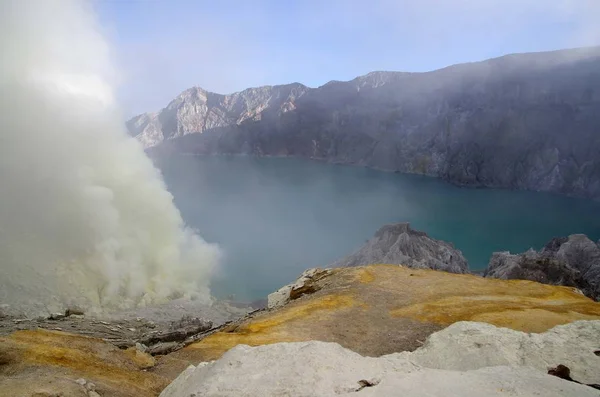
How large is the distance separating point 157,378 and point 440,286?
16.7 meters

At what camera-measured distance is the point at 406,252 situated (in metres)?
48.5

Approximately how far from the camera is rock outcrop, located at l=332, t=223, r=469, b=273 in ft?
153

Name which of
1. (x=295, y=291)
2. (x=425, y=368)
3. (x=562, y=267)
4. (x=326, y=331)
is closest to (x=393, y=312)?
(x=326, y=331)

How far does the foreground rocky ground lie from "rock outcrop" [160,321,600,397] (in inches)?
4.7

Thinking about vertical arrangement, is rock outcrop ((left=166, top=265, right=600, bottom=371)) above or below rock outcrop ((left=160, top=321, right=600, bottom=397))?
below

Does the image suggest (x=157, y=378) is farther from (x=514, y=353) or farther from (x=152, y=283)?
(x=152, y=283)

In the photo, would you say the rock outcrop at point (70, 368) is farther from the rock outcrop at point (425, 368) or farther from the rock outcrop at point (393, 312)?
the rock outcrop at point (425, 368)

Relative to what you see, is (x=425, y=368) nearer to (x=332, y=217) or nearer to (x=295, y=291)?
(x=295, y=291)

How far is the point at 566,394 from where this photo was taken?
888cm

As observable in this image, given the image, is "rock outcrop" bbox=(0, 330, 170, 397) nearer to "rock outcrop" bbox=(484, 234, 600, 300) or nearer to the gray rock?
the gray rock

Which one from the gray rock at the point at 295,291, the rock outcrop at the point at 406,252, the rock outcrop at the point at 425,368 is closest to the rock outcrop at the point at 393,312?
the gray rock at the point at 295,291

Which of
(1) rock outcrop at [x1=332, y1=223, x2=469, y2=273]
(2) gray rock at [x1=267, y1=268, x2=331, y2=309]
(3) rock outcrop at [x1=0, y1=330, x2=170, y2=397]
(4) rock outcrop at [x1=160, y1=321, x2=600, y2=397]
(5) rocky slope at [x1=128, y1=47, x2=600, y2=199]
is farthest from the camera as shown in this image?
(5) rocky slope at [x1=128, y1=47, x2=600, y2=199]

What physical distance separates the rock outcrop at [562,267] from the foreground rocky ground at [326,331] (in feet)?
52.4

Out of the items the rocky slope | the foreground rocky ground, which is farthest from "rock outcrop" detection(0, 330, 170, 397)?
the rocky slope
